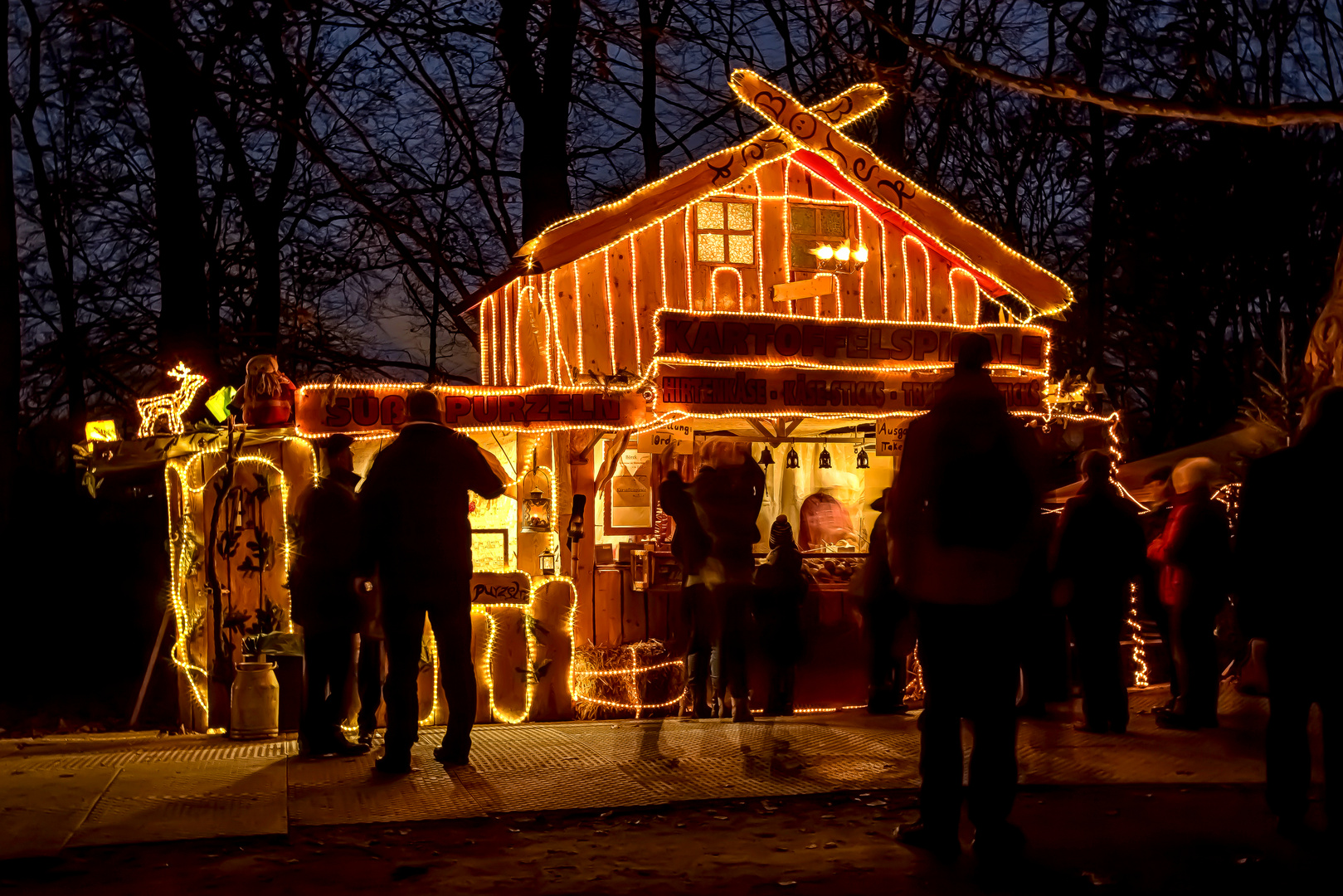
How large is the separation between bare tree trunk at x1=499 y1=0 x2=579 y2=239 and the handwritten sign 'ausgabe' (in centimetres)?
760

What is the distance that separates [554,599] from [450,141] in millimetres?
16558

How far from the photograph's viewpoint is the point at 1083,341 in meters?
28.7

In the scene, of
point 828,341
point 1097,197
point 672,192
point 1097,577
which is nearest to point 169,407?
point 672,192

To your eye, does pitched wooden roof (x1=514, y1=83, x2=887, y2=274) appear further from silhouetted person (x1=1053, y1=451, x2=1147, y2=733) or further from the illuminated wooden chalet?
silhouetted person (x1=1053, y1=451, x2=1147, y2=733)

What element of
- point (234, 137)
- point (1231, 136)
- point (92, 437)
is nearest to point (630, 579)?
point (92, 437)

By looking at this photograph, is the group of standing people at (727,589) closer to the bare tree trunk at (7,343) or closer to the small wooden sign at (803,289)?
the small wooden sign at (803,289)

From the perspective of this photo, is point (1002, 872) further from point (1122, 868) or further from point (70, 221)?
point (70, 221)

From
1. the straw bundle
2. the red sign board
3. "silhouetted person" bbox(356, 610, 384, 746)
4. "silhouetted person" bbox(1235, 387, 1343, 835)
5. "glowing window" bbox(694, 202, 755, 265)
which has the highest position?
"glowing window" bbox(694, 202, 755, 265)

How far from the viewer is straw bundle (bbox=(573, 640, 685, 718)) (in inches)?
430

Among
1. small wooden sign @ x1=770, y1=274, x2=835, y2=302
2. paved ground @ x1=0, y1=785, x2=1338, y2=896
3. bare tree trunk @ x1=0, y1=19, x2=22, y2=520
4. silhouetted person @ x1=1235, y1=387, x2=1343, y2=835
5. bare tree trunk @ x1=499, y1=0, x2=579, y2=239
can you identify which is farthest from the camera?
bare tree trunk @ x1=499, y1=0, x2=579, y2=239

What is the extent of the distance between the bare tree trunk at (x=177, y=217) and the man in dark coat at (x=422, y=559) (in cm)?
944

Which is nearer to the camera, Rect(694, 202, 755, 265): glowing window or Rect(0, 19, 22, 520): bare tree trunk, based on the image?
Rect(0, 19, 22, 520): bare tree trunk

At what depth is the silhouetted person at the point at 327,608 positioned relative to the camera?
321 inches

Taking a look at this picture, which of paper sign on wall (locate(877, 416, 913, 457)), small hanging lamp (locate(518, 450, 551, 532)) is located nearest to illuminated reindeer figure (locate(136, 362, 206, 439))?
small hanging lamp (locate(518, 450, 551, 532))
